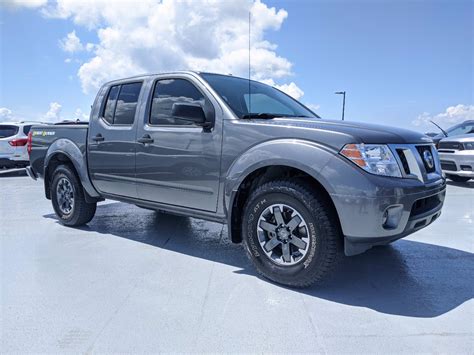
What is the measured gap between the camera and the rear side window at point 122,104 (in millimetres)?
4383

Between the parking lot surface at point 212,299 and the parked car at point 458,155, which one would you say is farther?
the parked car at point 458,155

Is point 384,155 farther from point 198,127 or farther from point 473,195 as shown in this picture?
point 473,195

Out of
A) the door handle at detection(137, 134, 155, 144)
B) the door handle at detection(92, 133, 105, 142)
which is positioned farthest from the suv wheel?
the door handle at detection(92, 133, 105, 142)

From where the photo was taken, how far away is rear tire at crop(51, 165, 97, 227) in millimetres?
5062

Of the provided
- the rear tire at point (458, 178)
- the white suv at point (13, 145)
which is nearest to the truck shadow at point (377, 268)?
the rear tire at point (458, 178)

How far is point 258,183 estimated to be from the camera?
3.43m

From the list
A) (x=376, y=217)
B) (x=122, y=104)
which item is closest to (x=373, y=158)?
(x=376, y=217)

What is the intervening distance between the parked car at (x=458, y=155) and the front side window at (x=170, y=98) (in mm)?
7046

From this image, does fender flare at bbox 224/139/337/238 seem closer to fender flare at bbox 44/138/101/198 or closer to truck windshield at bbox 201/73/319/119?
truck windshield at bbox 201/73/319/119

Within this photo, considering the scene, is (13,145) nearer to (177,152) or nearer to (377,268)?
(177,152)

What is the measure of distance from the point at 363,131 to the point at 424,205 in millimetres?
807

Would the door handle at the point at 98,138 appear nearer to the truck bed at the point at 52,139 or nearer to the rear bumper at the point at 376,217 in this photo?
the truck bed at the point at 52,139

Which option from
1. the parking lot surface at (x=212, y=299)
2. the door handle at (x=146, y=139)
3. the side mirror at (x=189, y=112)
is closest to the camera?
the parking lot surface at (x=212, y=299)

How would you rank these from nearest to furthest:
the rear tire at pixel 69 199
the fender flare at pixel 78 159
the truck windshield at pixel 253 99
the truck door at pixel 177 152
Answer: the truck door at pixel 177 152 < the truck windshield at pixel 253 99 < the fender flare at pixel 78 159 < the rear tire at pixel 69 199
